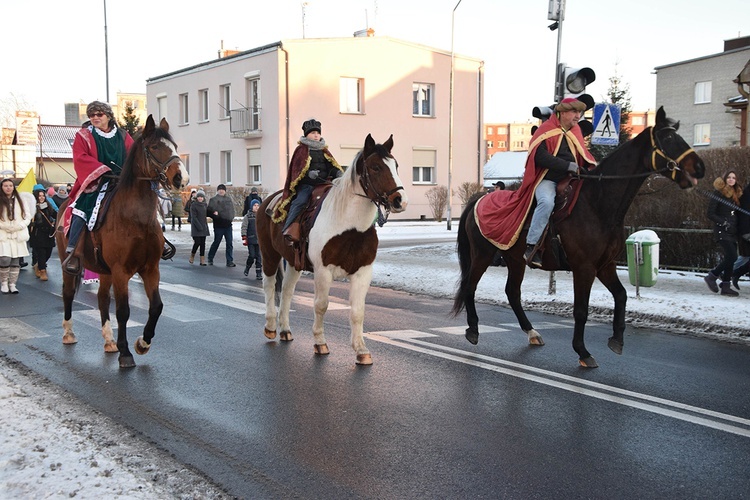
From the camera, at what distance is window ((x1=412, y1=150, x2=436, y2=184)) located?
41.8 m

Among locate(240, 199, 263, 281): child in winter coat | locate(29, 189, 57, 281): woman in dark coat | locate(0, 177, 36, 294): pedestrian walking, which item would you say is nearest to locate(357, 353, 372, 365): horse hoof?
locate(0, 177, 36, 294): pedestrian walking

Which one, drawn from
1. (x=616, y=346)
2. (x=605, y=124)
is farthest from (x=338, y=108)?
(x=616, y=346)

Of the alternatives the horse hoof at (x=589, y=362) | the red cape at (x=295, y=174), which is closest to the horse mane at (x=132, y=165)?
the red cape at (x=295, y=174)

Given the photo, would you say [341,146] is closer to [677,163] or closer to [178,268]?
[178,268]

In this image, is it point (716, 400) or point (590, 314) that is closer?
point (716, 400)

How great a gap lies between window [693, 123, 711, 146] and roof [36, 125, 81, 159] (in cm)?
5751

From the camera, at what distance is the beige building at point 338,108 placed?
127 ft

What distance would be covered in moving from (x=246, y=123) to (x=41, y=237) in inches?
994

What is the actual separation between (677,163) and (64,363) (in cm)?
645

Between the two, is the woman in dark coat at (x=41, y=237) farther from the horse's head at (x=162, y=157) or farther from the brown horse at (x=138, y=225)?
the horse's head at (x=162, y=157)

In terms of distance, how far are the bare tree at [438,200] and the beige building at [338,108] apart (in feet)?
3.27

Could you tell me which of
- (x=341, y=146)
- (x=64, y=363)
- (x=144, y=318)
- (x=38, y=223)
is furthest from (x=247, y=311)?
(x=341, y=146)

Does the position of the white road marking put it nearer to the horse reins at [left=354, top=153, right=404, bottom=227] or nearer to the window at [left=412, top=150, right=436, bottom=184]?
the horse reins at [left=354, top=153, right=404, bottom=227]

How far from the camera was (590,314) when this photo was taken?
439 inches
